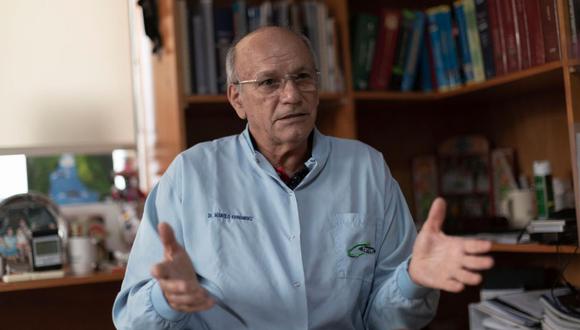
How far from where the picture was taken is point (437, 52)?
272cm

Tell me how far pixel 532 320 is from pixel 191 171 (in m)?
1.13

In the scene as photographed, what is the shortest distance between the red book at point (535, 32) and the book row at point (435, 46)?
0.26 feet

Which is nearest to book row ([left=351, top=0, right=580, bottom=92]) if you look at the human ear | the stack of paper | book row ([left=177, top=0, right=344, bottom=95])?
book row ([left=177, top=0, right=344, bottom=95])

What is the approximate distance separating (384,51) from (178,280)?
5.28ft

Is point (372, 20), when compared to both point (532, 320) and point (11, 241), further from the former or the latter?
point (11, 241)

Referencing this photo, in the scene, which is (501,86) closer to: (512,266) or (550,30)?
(550,30)

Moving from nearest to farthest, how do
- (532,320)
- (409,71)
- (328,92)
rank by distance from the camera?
(532,320), (328,92), (409,71)

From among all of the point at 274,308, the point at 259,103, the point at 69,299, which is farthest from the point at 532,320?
the point at 69,299

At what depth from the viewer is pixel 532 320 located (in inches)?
84.7

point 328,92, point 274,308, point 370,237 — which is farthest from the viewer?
point 328,92

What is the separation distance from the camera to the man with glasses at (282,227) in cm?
162

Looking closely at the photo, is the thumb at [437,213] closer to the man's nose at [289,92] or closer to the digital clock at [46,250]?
the man's nose at [289,92]

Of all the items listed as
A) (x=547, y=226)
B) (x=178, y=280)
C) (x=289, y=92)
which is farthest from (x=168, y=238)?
(x=547, y=226)

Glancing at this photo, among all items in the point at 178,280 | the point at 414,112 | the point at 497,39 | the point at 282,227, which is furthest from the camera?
the point at 414,112
